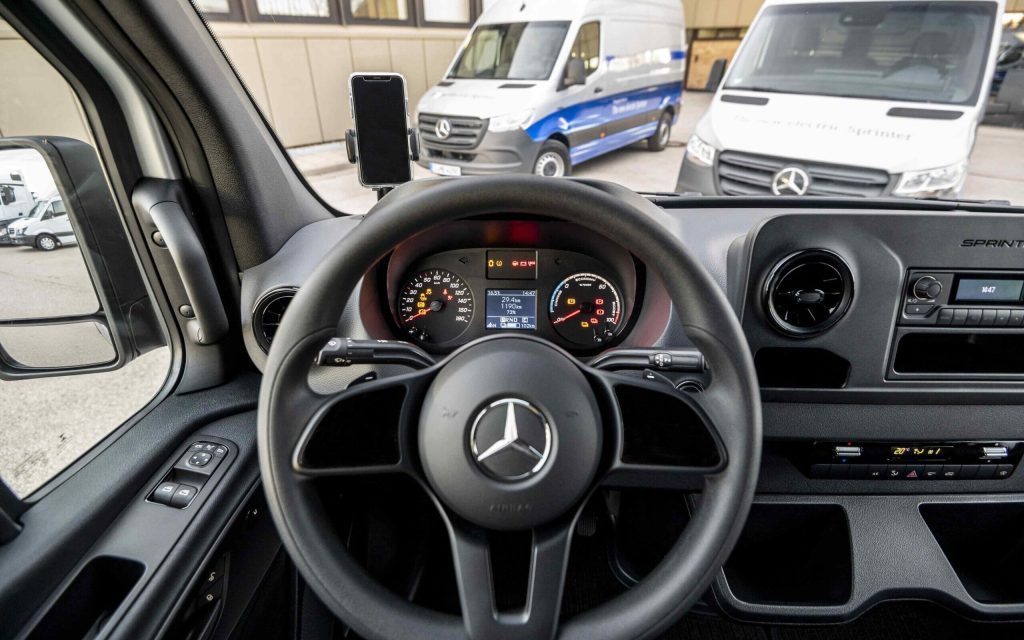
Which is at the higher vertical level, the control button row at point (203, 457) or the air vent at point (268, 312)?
the air vent at point (268, 312)

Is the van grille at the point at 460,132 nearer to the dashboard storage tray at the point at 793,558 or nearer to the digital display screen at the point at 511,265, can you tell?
the digital display screen at the point at 511,265

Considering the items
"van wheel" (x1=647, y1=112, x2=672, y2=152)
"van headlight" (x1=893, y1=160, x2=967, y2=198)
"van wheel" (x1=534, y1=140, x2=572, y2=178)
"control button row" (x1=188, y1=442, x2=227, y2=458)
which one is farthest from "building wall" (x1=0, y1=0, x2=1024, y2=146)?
"van headlight" (x1=893, y1=160, x2=967, y2=198)

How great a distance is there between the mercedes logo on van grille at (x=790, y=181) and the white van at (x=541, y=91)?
6.42 ft

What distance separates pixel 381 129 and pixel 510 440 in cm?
97

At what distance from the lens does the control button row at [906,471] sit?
5.17ft

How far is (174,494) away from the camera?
4.22ft

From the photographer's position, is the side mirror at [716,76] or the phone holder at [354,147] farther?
the side mirror at [716,76]

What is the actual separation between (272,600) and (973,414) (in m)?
1.87

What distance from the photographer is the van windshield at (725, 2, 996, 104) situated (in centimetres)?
335

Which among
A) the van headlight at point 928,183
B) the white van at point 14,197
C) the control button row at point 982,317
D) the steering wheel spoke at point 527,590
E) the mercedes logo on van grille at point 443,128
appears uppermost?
the white van at point 14,197

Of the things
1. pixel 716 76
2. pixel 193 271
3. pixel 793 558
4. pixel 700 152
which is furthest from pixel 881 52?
pixel 193 271

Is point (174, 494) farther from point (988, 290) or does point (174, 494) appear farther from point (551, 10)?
point (551, 10)

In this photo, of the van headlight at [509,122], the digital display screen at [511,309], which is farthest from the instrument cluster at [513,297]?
the van headlight at [509,122]

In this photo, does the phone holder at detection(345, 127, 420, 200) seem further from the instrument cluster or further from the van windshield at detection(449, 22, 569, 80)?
the van windshield at detection(449, 22, 569, 80)
